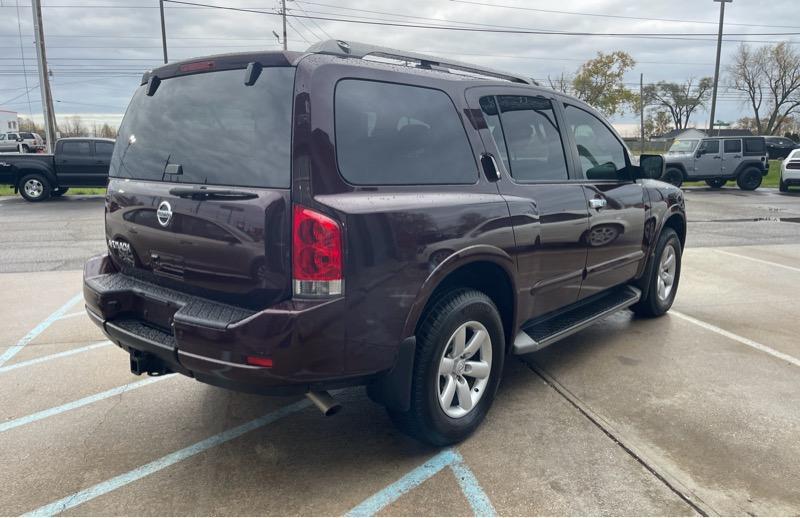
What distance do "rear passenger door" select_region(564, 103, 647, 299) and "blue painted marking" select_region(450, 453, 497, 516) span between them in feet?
5.82

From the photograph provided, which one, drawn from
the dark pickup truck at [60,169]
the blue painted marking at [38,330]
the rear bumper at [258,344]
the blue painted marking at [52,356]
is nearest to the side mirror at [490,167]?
the rear bumper at [258,344]

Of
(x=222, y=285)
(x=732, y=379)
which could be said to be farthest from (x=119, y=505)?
(x=732, y=379)

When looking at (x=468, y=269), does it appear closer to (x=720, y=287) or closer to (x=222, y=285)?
(x=222, y=285)

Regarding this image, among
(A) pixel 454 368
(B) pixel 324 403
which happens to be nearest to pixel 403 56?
(A) pixel 454 368

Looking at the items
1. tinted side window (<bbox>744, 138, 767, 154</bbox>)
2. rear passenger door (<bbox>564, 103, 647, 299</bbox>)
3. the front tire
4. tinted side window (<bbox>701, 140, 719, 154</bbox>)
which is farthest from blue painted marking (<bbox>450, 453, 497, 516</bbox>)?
tinted side window (<bbox>744, 138, 767, 154</bbox>)

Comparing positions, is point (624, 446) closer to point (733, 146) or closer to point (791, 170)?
point (791, 170)

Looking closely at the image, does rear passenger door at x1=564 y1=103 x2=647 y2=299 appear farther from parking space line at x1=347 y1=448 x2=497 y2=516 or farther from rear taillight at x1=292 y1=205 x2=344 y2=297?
rear taillight at x1=292 y1=205 x2=344 y2=297

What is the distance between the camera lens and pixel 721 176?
21609mm

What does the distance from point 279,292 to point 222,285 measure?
0.33m

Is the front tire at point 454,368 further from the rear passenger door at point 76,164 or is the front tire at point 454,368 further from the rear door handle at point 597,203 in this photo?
the rear passenger door at point 76,164

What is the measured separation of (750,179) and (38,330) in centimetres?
2351

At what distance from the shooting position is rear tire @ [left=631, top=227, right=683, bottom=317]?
504 cm

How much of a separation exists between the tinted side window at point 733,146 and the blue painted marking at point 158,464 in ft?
74.3

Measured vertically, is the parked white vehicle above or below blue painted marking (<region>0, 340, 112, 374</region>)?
above
